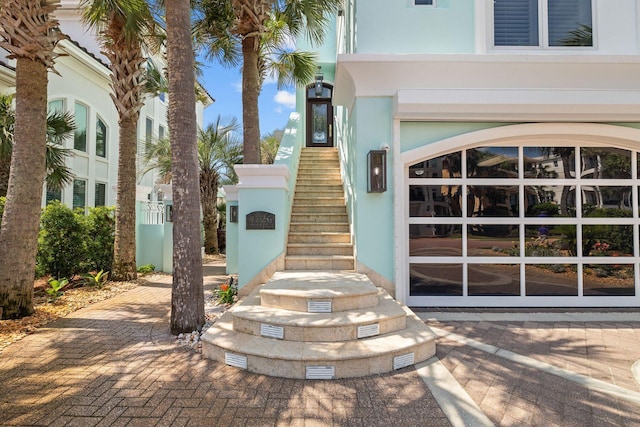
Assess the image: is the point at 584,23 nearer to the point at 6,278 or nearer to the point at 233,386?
the point at 233,386

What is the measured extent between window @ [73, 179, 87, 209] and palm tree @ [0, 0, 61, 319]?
32.5ft

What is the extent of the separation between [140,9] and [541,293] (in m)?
9.91

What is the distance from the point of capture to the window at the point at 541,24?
21.4ft

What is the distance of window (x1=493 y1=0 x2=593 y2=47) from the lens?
6512mm

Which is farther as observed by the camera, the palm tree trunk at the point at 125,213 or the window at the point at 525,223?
the palm tree trunk at the point at 125,213

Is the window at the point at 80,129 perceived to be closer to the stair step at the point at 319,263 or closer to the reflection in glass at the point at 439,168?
the stair step at the point at 319,263

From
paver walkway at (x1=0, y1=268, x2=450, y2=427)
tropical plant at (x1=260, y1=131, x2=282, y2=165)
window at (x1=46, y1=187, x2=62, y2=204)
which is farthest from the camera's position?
tropical plant at (x1=260, y1=131, x2=282, y2=165)

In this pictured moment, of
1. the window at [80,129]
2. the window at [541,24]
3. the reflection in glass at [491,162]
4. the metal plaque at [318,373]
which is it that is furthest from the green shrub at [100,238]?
the window at [541,24]

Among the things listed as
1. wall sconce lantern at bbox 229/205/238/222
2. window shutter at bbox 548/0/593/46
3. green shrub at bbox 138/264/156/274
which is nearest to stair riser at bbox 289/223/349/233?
wall sconce lantern at bbox 229/205/238/222

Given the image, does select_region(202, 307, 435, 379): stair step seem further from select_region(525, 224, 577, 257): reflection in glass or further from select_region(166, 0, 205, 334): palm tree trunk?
select_region(525, 224, 577, 257): reflection in glass

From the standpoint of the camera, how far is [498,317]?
5836 millimetres

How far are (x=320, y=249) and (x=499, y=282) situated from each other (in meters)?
3.52

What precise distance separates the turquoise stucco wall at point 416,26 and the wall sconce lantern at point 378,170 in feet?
6.58

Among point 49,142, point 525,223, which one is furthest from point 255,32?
point 525,223
